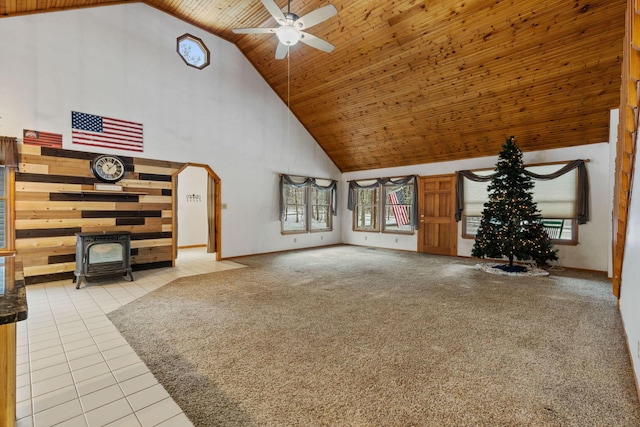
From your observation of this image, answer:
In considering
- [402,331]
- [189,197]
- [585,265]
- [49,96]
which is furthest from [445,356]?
[189,197]

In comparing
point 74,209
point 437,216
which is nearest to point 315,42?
point 74,209

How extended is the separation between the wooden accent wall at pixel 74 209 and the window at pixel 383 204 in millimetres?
5666

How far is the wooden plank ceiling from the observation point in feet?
14.4

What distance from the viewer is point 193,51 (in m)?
6.41

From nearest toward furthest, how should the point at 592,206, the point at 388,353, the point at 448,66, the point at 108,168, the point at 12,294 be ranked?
the point at 12,294
the point at 388,353
the point at 108,168
the point at 448,66
the point at 592,206

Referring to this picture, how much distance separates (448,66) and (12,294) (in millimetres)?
6333

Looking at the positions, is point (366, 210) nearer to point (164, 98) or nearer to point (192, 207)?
point (192, 207)

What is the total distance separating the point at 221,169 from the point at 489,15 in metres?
5.80

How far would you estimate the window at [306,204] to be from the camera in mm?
8258

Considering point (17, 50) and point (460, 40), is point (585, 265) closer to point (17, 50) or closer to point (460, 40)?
point (460, 40)

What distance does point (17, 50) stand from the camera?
14.6 ft

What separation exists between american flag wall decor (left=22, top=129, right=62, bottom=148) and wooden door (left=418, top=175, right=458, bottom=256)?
7.93m

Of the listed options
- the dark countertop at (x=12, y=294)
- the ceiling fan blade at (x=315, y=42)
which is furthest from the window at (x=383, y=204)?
the dark countertop at (x=12, y=294)

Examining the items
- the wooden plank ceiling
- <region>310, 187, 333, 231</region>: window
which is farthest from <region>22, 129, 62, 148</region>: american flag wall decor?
<region>310, 187, 333, 231</region>: window
